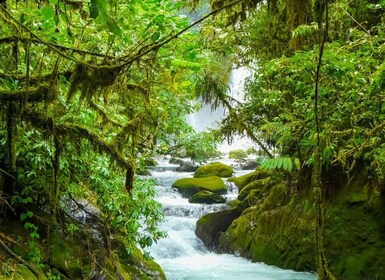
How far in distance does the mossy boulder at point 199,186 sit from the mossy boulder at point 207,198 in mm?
528

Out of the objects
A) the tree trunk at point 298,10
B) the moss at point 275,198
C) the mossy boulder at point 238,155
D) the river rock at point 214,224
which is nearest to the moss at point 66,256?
the tree trunk at point 298,10

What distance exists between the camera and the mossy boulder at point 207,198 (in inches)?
506

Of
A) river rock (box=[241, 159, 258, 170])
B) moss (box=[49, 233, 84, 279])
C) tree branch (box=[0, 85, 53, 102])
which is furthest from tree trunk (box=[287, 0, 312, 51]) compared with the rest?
river rock (box=[241, 159, 258, 170])

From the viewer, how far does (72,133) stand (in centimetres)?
402

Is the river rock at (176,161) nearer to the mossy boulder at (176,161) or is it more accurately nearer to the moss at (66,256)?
the mossy boulder at (176,161)

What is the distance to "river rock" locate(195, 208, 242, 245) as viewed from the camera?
10.3 metres

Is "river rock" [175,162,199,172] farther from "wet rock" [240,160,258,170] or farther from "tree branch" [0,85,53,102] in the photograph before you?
"tree branch" [0,85,53,102]

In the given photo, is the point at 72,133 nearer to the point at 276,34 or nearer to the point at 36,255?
the point at 36,255

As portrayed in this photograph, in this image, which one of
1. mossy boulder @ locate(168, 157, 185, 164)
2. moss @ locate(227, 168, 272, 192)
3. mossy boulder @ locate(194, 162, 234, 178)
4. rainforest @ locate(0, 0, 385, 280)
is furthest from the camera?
mossy boulder @ locate(168, 157, 185, 164)

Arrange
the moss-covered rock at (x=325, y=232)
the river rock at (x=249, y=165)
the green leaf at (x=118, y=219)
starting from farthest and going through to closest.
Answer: the river rock at (x=249, y=165) → the moss-covered rock at (x=325, y=232) → the green leaf at (x=118, y=219)

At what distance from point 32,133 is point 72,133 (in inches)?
24.7

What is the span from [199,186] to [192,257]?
4.50m

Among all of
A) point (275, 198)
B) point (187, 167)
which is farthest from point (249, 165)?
point (275, 198)

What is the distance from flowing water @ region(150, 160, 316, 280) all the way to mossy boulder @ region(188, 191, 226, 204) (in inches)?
10.9
